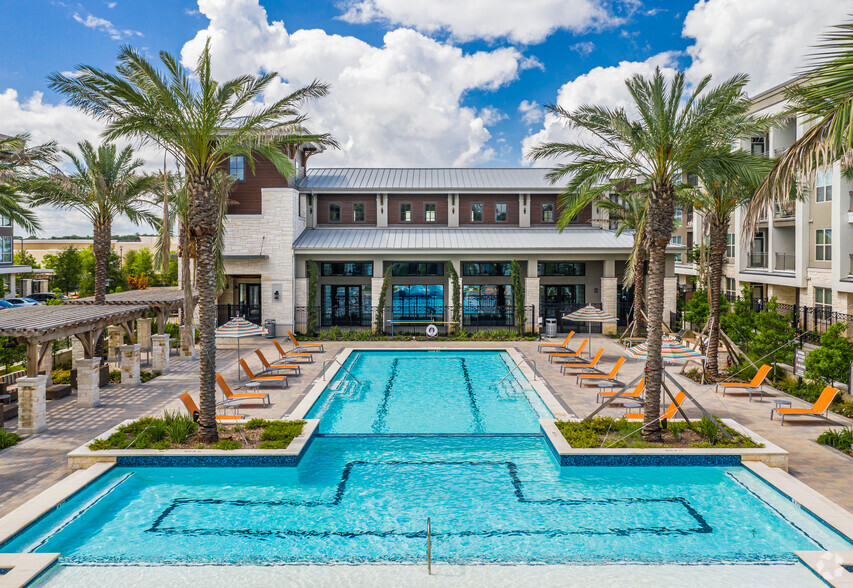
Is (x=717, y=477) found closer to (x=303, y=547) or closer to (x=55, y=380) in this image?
(x=303, y=547)

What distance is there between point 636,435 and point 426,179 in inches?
955

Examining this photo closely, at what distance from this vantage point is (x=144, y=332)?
24922mm

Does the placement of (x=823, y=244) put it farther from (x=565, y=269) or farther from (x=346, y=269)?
(x=346, y=269)

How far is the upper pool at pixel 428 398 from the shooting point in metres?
14.4

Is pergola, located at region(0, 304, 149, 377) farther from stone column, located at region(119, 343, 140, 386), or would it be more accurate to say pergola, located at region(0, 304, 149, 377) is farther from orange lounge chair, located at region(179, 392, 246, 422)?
orange lounge chair, located at region(179, 392, 246, 422)

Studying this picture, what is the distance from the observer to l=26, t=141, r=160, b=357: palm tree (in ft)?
63.6

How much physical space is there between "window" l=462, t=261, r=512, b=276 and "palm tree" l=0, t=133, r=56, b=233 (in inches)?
837

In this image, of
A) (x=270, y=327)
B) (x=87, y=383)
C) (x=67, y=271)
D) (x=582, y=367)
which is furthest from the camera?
(x=67, y=271)

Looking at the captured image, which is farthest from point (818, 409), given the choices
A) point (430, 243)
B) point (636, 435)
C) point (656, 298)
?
point (430, 243)

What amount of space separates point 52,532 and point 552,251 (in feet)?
81.4

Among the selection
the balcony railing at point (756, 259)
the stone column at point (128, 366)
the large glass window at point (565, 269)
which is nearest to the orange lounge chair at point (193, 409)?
the stone column at point (128, 366)

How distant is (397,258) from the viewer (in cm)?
2986

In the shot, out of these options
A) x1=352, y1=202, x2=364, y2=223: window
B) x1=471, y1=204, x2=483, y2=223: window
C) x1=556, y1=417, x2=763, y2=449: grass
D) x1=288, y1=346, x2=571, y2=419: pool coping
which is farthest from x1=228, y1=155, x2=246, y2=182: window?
x1=556, y1=417, x2=763, y2=449: grass

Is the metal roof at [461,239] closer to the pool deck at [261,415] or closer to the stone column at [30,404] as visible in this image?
the pool deck at [261,415]
